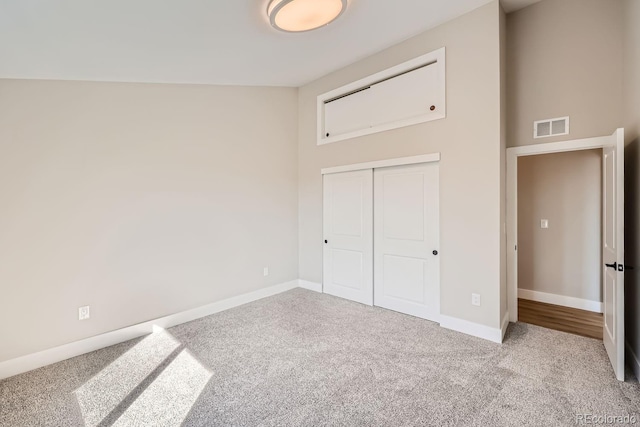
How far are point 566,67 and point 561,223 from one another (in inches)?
82.3

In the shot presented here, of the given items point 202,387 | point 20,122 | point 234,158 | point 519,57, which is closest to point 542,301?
point 519,57

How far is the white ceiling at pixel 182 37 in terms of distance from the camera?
1.96 m

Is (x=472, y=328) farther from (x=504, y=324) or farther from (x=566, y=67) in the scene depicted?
(x=566, y=67)

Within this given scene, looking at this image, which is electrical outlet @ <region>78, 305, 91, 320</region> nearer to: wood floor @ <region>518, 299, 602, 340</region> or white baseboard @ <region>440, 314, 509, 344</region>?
white baseboard @ <region>440, 314, 509, 344</region>

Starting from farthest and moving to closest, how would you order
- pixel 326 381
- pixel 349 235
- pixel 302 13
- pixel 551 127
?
pixel 349 235, pixel 551 127, pixel 302 13, pixel 326 381

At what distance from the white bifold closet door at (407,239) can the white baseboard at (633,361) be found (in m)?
1.57

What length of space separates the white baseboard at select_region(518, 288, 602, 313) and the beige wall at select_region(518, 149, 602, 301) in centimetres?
5

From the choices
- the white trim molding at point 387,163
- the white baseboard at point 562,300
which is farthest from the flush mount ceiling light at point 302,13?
the white baseboard at point 562,300

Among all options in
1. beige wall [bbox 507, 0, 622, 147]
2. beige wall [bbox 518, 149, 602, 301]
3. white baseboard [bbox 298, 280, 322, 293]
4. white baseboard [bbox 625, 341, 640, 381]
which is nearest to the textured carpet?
white baseboard [bbox 625, 341, 640, 381]

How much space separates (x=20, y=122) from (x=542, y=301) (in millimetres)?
6406

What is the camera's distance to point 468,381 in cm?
225

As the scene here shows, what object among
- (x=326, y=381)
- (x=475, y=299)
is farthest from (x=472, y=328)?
(x=326, y=381)

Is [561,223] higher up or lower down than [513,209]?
lower down

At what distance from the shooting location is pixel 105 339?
2.91 meters
